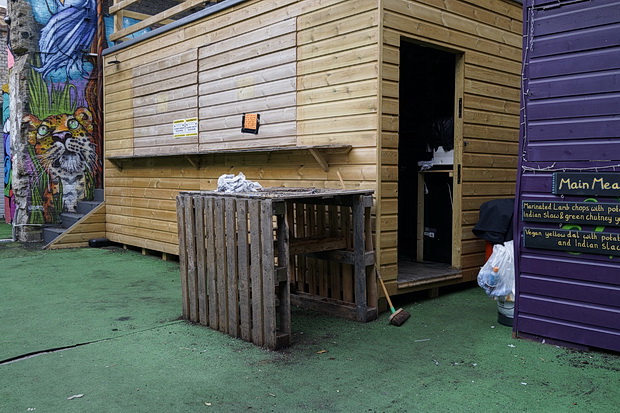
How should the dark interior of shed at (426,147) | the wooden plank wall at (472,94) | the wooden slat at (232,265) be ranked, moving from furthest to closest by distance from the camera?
the dark interior of shed at (426,147) → the wooden plank wall at (472,94) → the wooden slat at (232,265)

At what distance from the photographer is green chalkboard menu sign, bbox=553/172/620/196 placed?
4.00 meters

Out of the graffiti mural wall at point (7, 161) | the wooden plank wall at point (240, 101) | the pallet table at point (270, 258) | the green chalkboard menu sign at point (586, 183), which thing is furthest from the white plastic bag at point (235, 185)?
the graffiti mural wall at point (7, 161)

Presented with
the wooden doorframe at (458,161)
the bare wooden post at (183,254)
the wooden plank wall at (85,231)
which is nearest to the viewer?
the bare wooden post at (183,254)

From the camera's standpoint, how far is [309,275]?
5.89 meters

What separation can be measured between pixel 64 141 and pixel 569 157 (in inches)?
388

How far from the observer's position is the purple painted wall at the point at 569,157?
A: 406cm

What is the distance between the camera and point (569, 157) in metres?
4.25

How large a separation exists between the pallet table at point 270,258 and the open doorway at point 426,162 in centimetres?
71

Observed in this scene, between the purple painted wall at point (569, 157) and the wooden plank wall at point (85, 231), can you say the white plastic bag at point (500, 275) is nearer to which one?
the purple painted wall at point (569, 157)

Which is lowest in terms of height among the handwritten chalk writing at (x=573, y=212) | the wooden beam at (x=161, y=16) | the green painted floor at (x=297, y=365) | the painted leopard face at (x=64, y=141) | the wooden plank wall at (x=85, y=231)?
the green painted floor at (x=297, y=365)

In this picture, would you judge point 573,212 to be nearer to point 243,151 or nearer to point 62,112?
point 243,151

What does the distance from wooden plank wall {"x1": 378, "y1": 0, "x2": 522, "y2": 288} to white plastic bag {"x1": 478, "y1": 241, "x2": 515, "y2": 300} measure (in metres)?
0.99

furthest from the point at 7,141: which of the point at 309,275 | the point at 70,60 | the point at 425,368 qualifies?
the point at 425,368

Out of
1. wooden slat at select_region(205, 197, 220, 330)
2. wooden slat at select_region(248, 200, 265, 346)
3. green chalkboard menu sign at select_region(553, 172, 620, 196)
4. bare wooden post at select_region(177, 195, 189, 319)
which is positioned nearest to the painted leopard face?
bare wooden post at select_region(177, 195, 189, 319)
